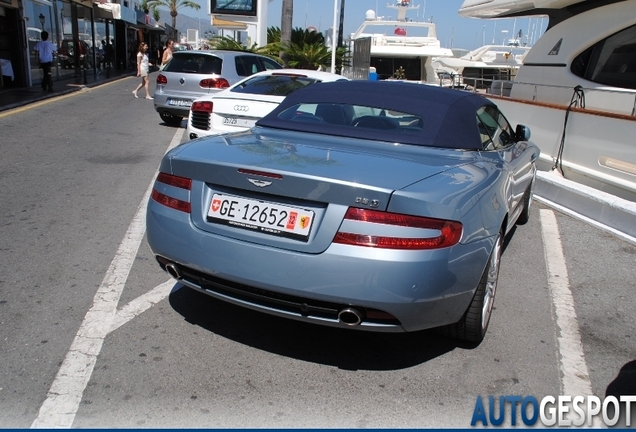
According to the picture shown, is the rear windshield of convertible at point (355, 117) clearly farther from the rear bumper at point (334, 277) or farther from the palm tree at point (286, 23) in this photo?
the palm tree at point (286, 23)

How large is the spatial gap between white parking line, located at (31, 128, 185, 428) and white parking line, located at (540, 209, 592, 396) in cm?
249

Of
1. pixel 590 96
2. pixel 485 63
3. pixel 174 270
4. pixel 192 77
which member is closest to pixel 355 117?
pixel 174 270

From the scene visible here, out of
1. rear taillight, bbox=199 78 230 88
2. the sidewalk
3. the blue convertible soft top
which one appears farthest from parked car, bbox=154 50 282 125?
the blue convertible soft top

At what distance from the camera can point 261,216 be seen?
3.02 meters

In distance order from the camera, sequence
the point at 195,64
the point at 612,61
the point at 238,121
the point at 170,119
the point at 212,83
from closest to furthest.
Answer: the point at 238,121
the point at 212,83
the point at 195,64
the point at 170,119
the point at 612,61

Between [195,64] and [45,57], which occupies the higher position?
[195,64]

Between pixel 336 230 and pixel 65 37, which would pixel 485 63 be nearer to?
pixel 65 37

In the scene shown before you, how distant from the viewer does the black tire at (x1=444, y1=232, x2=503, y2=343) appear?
3340 millimetres

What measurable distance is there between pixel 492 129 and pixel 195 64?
9191 millimetres

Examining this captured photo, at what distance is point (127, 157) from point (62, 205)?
2958 mm

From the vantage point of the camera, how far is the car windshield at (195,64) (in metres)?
12.4

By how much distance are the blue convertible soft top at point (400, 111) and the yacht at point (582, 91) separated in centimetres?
336

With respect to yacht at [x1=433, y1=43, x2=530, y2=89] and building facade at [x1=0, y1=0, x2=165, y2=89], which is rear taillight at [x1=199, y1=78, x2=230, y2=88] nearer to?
building facade at [x1=0, y1=0, x2=165, y2=89]

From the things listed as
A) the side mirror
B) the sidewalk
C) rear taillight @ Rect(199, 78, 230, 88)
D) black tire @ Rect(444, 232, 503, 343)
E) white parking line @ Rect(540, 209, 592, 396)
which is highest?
the side mirror
